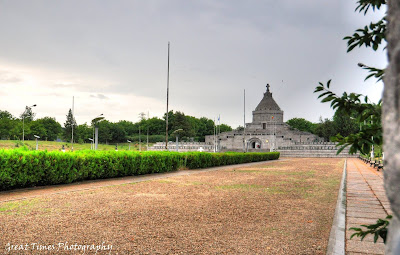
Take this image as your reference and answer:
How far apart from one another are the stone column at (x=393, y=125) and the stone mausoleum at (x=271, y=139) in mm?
40665

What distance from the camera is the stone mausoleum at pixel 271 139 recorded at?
5519cm

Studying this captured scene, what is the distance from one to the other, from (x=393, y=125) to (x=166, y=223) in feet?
15.9

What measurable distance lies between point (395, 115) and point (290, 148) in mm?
62153

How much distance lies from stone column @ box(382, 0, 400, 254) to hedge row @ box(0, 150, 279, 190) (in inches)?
388

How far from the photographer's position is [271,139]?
6781cm

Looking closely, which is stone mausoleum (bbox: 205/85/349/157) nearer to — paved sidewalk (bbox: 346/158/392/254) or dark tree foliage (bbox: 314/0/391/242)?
paved sidewalk (bbox: 346/158/392/254)

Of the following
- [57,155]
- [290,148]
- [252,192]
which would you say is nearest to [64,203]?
[57,155]

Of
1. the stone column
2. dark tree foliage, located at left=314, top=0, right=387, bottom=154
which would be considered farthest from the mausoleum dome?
the stone column

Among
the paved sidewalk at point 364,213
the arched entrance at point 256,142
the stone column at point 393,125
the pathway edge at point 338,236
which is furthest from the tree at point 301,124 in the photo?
the stone column at point 393,125

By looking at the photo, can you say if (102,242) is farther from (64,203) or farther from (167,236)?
(64,203)

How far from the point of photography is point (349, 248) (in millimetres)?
4012

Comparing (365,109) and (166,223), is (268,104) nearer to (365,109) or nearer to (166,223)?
(166,223)

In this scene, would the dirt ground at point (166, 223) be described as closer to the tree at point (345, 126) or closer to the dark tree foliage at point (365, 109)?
the dark tree foliage at point (365, 109)

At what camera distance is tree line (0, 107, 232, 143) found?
77.4 metres
